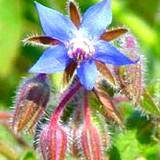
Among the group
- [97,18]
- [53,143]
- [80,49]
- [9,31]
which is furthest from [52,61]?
[9,31]

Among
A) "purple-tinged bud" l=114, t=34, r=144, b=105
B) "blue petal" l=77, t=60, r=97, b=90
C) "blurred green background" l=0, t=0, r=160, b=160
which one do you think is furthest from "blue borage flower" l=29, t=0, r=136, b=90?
"blurred green background" l=0, t=0, r=160, b=160

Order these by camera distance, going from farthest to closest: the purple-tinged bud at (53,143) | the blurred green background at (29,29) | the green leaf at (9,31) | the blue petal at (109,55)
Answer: the green leaf at (9,31) < the blurred green background at (29,29) < the purple-tinged bud at (53,143) < the blue petal at (109,55)

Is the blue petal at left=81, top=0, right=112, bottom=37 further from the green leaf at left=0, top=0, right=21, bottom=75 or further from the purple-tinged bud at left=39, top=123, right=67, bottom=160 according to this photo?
the green leaf at left=0, top=0, right=21, bottom=75

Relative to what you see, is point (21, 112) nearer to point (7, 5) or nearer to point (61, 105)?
point (61, 105)

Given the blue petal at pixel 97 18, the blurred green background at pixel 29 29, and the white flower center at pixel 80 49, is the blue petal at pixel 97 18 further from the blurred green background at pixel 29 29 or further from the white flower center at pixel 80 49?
the blurred green background at pixel 29 29

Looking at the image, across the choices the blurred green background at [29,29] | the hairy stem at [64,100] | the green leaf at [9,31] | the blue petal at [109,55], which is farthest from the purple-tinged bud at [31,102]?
the green leaf at [9,31]
